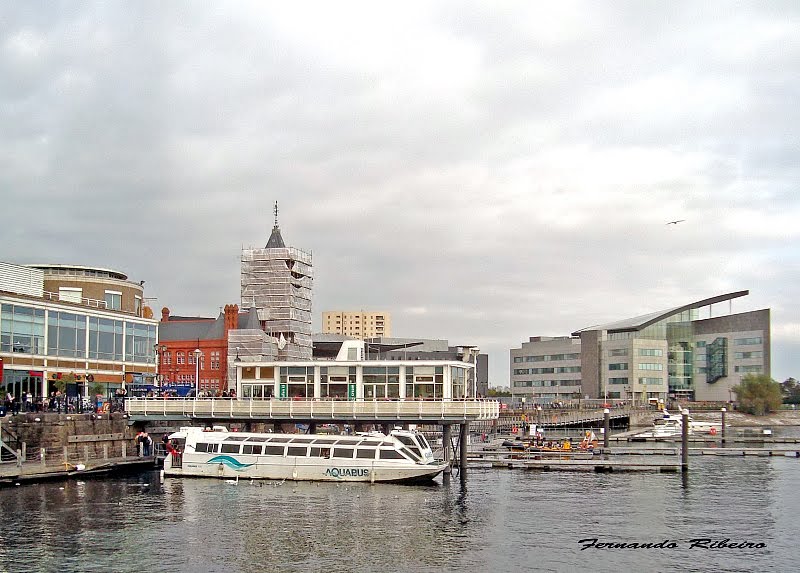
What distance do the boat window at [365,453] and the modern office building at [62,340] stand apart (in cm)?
2878

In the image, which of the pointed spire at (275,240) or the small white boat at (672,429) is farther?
the pointed spire at (275,240)

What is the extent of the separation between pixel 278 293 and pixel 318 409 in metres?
94.4

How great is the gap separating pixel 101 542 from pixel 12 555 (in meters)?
4.28

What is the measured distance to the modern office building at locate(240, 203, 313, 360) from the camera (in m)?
165

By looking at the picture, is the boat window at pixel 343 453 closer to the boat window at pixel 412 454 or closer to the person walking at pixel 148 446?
the boat window at pixel 412 454

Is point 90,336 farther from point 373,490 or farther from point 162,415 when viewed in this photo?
point 373,490

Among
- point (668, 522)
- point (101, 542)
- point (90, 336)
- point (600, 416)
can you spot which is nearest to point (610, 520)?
point (668, 522)

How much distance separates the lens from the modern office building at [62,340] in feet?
269

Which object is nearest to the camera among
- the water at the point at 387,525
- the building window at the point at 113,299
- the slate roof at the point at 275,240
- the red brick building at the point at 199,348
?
the water at the point at 387,525

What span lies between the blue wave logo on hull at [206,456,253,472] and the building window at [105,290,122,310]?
158 feet

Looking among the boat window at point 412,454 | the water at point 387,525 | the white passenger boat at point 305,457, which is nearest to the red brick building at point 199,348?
the white passenger boat at point 305,457

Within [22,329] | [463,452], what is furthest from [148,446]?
[463,452]

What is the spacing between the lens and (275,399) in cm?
7362

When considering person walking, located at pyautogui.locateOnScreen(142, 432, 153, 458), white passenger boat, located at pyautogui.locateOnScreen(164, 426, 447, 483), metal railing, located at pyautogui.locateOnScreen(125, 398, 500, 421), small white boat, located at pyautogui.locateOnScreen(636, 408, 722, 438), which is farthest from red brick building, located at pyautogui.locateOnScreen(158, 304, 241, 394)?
white passenger boat, located at pyautogui.locateOnScreen(164, 426, 447, 483)
